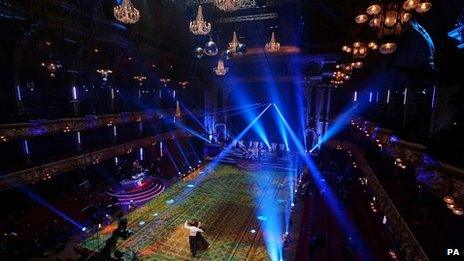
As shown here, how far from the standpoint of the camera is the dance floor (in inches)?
336

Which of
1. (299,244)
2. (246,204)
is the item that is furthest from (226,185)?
(299,244)

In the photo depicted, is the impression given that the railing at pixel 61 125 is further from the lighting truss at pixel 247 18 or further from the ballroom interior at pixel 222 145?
the lighting truss at pixel 247 18

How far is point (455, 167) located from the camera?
13.3 feet

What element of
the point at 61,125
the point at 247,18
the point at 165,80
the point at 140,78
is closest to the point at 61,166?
the point at 61,125

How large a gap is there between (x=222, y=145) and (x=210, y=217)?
10.9 m

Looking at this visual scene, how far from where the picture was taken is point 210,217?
35.5 feet

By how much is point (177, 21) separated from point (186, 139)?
12.0 m

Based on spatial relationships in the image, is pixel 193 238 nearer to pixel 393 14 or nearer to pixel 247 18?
pixel 393 14

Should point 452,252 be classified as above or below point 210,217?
above

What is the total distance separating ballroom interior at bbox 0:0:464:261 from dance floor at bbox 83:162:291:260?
95mm

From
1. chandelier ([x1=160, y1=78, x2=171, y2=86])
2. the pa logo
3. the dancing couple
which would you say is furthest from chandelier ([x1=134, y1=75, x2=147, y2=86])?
the pa logo

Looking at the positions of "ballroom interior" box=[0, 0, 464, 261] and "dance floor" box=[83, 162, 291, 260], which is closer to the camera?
"ballroom interior" box=[0, 0, 464, 261]

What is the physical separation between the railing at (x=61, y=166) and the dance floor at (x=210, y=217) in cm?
405

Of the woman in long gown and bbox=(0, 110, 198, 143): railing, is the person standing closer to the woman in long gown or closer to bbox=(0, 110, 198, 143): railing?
the woman in long gown
